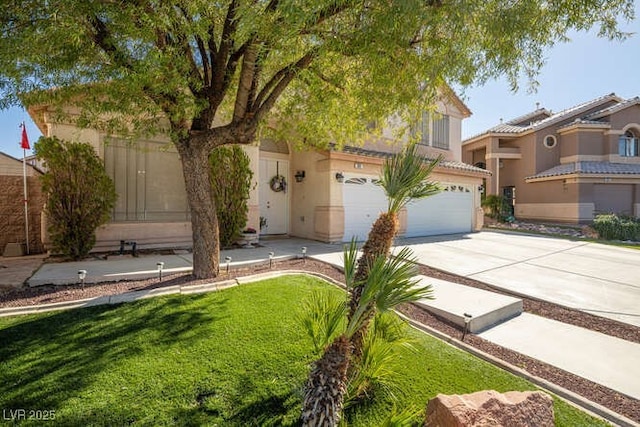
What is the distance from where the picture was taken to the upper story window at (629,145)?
66.5 ft

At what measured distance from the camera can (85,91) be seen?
16.2 ft

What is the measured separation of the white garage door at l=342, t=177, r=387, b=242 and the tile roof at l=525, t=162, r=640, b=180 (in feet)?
49.1

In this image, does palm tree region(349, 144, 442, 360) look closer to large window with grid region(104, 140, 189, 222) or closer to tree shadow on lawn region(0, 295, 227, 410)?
tree shadow on lawn region(0, 295, 227, 410)

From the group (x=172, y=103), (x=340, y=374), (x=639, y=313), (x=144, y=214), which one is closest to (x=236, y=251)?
(x=144, y=214)

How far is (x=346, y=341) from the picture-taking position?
2090 millimetres

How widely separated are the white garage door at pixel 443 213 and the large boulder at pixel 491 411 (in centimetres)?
1047

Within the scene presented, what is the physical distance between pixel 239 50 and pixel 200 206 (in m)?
2.86

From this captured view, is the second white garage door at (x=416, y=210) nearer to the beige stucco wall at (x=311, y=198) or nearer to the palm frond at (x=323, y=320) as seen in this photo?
the beige stucco wall at (x=311, y=198)

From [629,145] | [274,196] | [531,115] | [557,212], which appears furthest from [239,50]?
[531,115]

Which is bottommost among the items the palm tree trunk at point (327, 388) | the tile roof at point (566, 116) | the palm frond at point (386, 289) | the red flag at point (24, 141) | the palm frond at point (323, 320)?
the palm tree trunk at point (327, 388)

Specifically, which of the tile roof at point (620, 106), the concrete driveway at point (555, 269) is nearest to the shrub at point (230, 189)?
the concrete driveway at point (555, 269)

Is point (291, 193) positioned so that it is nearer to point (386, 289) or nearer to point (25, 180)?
point (25, 180)

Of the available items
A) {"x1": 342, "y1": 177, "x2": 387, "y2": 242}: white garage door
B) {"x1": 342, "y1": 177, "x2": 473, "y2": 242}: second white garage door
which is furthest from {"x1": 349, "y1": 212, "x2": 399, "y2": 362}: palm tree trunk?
{"x1": 342, "y1": 177, "x2": 387, "y2": 242}: white garage door

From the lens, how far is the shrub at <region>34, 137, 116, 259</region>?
703cm
